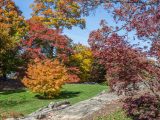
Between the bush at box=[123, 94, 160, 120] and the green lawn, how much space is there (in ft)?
24.1

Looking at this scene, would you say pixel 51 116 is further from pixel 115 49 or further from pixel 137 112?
pixel 115 49

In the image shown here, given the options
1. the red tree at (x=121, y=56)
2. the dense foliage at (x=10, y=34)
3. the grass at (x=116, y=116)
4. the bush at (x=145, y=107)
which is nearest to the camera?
the red tree at (x=121, y=56)

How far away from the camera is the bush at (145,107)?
11.9 meters

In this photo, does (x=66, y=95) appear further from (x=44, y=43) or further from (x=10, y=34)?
(x=10, y=34)

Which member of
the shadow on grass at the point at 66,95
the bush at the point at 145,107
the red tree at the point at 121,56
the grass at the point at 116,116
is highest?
the red tree at the point at 121,56

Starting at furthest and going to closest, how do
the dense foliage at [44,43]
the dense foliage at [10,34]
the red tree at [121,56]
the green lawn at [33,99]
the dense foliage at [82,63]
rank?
the dense foliage at [82,63] → the dense foliage at [44,43] → the dense foliage at [10,34] → the green lawn at [33,99] → the red tree at [121,56]

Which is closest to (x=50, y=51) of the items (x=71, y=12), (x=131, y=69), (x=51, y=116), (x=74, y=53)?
(x=74, y=53)

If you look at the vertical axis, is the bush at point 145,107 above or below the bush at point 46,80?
below

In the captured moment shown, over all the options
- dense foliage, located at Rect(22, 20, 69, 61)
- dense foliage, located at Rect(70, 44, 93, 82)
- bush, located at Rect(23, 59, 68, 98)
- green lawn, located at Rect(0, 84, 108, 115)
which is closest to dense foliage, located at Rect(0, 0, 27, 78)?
A: dense foliage, located at Rect(22, 20, 69, 61)

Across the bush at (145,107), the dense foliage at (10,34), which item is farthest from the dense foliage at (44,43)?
the bush at (145,107)

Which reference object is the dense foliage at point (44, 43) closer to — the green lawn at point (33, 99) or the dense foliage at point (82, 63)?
the dense foliage at point (82, 63)

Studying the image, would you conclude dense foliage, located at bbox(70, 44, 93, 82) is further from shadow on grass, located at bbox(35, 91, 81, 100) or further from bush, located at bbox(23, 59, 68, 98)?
bush, located at bbox(23, 59, 68, 98)

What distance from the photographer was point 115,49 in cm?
1039

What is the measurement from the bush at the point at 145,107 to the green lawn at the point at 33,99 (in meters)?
7.34
